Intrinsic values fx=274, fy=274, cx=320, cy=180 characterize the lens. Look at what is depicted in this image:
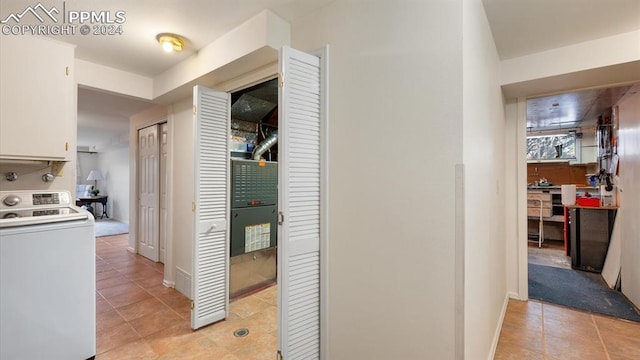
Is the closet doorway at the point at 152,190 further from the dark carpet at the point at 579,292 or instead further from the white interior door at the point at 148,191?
the dark carpet at the point at 579,292

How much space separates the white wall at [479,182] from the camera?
1.37m

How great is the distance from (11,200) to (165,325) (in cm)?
151

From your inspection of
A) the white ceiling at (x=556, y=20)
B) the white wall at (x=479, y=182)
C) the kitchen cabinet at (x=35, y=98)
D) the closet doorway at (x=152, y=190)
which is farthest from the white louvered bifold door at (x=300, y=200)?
the closet doorway at (x=152, y=190)

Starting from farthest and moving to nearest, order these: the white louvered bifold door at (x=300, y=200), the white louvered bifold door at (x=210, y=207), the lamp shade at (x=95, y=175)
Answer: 1. the lamp shade at (x=95, y=175)
2. the white louvered bifold door at (x=210, y=207)
3. the white louvered bifold door at (x=300, y=200)

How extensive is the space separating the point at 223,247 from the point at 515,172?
10.3 feet

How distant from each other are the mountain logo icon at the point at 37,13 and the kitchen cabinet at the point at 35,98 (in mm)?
121

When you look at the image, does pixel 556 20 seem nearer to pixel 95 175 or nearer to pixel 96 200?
Result: pixel 96 200

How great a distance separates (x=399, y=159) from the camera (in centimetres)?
151

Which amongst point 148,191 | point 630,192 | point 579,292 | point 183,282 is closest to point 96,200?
point 148,191

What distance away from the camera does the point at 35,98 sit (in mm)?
2066

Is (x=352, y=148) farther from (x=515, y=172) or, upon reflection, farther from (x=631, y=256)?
(x=631, y=256)

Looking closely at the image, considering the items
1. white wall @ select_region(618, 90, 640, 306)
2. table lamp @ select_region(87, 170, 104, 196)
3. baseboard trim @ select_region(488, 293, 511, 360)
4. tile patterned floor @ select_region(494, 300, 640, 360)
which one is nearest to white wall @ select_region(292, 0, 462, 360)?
baseboard trim @ select_region(488, 293, 511, 360)

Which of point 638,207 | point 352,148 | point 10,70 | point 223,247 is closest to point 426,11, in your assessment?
point 352,148

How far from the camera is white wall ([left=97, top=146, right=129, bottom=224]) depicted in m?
7.70
